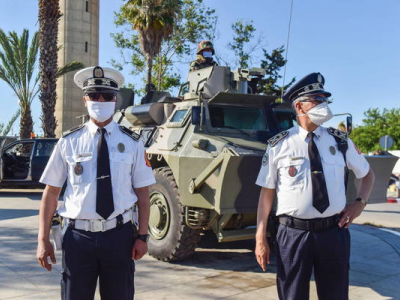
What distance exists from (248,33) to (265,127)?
18734 millimetres

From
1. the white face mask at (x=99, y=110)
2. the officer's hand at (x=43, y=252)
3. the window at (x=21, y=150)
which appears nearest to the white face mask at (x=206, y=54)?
the white face mask at (x=99, y=110)

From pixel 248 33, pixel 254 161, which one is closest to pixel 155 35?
pixel 248 33

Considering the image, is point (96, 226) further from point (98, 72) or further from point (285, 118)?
point (285, 118)

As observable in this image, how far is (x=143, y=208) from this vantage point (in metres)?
2.87

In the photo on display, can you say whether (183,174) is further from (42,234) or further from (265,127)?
(42,234)

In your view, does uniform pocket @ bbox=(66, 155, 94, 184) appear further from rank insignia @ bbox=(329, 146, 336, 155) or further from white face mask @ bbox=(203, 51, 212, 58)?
white face mask @ bbox=(203, 51, 212, 58)

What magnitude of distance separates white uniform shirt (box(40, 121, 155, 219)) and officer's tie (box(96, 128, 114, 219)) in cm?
2

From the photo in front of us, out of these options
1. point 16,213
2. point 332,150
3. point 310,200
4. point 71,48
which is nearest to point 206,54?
point 332,150

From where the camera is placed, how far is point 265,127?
6004mm

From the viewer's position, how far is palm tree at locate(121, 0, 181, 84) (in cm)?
2027

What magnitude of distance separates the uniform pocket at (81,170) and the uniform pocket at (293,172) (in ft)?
4.11

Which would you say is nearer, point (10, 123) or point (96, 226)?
point (96, 226)

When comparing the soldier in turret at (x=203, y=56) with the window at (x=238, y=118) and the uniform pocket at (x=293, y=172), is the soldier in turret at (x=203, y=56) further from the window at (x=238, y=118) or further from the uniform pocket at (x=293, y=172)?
the uniform pocket at (x=293, y=172)

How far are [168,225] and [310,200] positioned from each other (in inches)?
115
